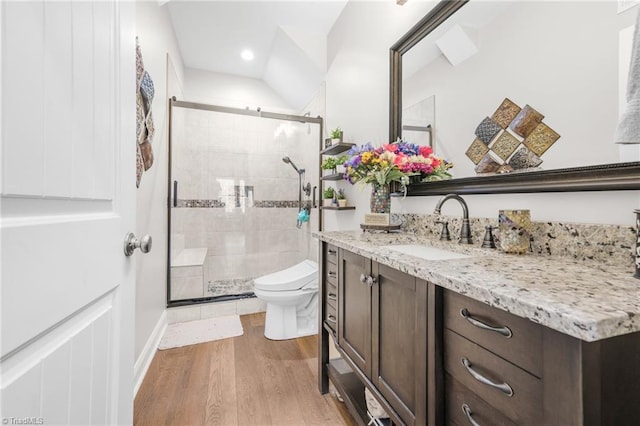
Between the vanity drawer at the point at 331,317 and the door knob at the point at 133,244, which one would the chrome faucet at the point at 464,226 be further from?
the door knob at the point at 133,244

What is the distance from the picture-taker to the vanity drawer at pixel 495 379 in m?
Answer: 0.51

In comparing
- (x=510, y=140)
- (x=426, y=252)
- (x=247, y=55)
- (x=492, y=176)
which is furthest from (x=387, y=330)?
(x=247, y=55)

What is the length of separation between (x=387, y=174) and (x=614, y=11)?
901 millimetres

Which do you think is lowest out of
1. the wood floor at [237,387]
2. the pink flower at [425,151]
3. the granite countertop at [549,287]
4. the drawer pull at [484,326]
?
the wood floor at [237,387]

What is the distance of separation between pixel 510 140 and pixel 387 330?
86cm

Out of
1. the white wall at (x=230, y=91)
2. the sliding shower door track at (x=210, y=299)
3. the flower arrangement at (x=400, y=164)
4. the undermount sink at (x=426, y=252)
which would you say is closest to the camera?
the undermount sink at (x=426, y=252)

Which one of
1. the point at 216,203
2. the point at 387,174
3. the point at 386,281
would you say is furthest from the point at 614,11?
the point at 216,203

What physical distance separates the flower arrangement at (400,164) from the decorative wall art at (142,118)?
1.21m

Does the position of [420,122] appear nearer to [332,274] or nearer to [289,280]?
[332,274]

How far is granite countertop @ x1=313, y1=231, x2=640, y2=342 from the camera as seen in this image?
1.35ft

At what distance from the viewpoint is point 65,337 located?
0.53 metres

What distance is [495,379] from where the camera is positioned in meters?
0.58

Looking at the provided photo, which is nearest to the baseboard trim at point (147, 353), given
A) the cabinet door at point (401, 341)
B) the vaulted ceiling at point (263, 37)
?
the cabinet door at point (401, 341)

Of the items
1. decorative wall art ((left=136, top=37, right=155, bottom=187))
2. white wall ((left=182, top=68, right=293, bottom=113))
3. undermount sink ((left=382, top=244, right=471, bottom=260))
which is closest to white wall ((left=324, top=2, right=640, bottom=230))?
undermount sink ((left=382, top=244, right=471, bottom=260))
